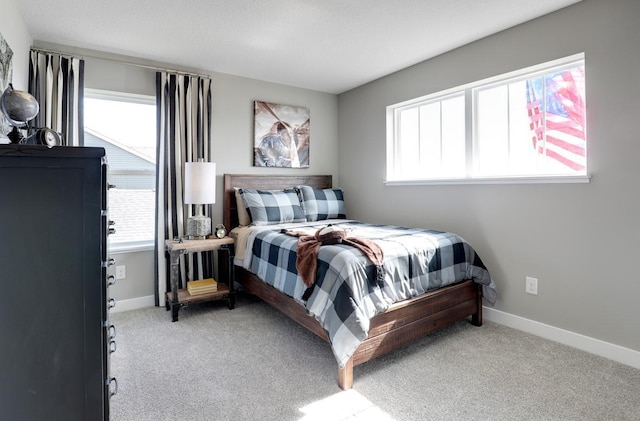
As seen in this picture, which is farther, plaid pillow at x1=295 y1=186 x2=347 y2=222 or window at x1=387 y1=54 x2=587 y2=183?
plaid pillow at x1=295 y1=186 x2=347 y2=222

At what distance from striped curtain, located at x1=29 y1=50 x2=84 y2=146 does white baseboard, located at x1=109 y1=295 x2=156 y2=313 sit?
150 centimetres

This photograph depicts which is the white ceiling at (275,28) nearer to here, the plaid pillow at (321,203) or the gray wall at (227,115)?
the gray wall at (227,115)

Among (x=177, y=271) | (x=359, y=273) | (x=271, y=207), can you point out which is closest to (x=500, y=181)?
(x=359, y=273)

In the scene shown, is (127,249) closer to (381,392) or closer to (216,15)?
(216,15)

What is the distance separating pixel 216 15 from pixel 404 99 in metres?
2.06

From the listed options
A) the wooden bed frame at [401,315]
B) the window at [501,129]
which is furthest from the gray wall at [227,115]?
the wooden bed frame at [401,315]

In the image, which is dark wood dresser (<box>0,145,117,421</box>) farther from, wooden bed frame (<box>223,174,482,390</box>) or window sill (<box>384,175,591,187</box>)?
window sill (<box>384,175,591,187</box>)

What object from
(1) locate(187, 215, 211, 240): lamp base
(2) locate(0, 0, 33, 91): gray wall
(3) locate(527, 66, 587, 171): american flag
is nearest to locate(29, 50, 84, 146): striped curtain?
(2) locate(0, 0, 33, 91): gray wall

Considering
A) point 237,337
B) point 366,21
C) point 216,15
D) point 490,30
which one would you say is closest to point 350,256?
point 237,337

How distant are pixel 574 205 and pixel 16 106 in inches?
126

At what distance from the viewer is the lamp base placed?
325 centimetres

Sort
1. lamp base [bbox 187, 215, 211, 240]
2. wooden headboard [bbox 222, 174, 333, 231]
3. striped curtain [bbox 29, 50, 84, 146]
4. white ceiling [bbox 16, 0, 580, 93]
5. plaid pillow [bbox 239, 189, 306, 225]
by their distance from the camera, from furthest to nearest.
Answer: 1. wooden headboard [bbox 222, 174, 333, 231]
2. plaid pillow [bbox 239, 189, 306, 225]
3. lamp base [bbox 187, 215, 211, 240]
4. striped curtain [bbox 29, 50, 84, 146]
5. white ceiling [bbox 16, 0, 580, 93]

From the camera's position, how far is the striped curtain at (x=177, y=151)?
3.31 metres

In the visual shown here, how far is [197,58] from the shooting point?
333 cm
